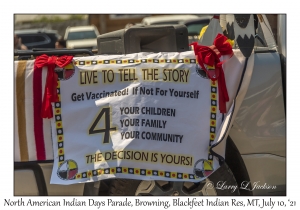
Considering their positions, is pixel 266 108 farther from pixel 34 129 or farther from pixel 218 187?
pixel 34 129

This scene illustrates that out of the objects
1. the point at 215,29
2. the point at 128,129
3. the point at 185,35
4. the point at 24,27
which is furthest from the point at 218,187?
the point at 24,27

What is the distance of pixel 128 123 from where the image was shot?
3.47m

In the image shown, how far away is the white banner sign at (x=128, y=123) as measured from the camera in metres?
3.46

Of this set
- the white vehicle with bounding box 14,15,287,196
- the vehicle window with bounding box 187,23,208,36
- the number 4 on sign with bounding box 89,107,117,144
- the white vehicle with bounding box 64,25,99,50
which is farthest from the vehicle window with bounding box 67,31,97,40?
the number 4 on sign with bounding box 89,107,117,144

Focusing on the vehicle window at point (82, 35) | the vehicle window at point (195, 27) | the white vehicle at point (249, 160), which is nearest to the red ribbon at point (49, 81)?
the white vehicle at point (249, 160)

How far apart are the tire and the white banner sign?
71 millimetres

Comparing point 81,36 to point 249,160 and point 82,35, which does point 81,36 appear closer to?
point 82,35

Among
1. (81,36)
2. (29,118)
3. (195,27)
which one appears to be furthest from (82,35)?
(29,118)

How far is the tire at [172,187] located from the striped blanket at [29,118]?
52 cm

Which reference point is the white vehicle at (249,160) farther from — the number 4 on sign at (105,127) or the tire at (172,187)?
the number 4 on sign at (105,127)

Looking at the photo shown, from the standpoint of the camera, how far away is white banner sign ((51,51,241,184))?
3.46 metres

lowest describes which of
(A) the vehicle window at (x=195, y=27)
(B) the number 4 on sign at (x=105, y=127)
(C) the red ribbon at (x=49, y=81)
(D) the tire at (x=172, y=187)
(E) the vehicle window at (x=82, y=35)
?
(D) the tire at (x=172, y=187)

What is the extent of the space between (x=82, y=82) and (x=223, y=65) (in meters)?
0.98

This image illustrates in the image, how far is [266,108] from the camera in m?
3.63
